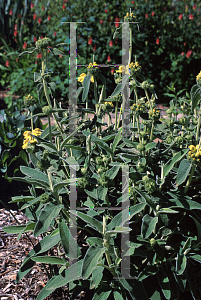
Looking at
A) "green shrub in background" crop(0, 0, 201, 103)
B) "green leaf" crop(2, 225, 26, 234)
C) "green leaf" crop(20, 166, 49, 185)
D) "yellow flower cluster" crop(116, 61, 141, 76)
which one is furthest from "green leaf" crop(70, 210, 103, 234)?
"green shrub in background" crop(0, 0, 201, 103)

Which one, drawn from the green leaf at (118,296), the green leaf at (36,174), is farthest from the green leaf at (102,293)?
the green leaf at (36,174)

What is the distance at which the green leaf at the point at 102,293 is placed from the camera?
1.22 metres

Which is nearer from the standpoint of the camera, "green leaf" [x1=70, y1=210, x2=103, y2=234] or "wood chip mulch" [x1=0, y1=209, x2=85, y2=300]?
"green leaf" [x1=70, y1=210, x2=103, y2=234]

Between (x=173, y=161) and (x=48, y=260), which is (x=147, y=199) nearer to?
(x=173, y=161)

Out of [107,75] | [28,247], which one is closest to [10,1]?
[107,75]

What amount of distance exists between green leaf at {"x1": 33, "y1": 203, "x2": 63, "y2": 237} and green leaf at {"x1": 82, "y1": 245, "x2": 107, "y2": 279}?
197 millimetres

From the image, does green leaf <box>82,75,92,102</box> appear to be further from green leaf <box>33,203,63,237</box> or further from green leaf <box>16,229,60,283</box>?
green leaf <box>16,229,60,283</box>

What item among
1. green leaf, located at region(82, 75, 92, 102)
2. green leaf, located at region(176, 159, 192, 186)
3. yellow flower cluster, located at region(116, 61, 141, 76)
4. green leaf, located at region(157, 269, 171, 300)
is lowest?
green leaf, located at region(157, 269, 171, 300)

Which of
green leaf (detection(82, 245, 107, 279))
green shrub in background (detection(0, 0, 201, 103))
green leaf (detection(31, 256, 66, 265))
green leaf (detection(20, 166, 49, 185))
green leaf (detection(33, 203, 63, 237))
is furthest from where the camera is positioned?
green shrub in background (detection(0, 0, 201, 103))

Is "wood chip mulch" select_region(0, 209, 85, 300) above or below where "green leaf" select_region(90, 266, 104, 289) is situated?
below

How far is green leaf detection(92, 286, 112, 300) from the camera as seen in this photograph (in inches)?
47.9

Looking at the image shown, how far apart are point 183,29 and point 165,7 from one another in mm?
813

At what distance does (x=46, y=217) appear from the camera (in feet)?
3.91

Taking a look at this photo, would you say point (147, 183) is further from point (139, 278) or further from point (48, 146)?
point (48, 146)
